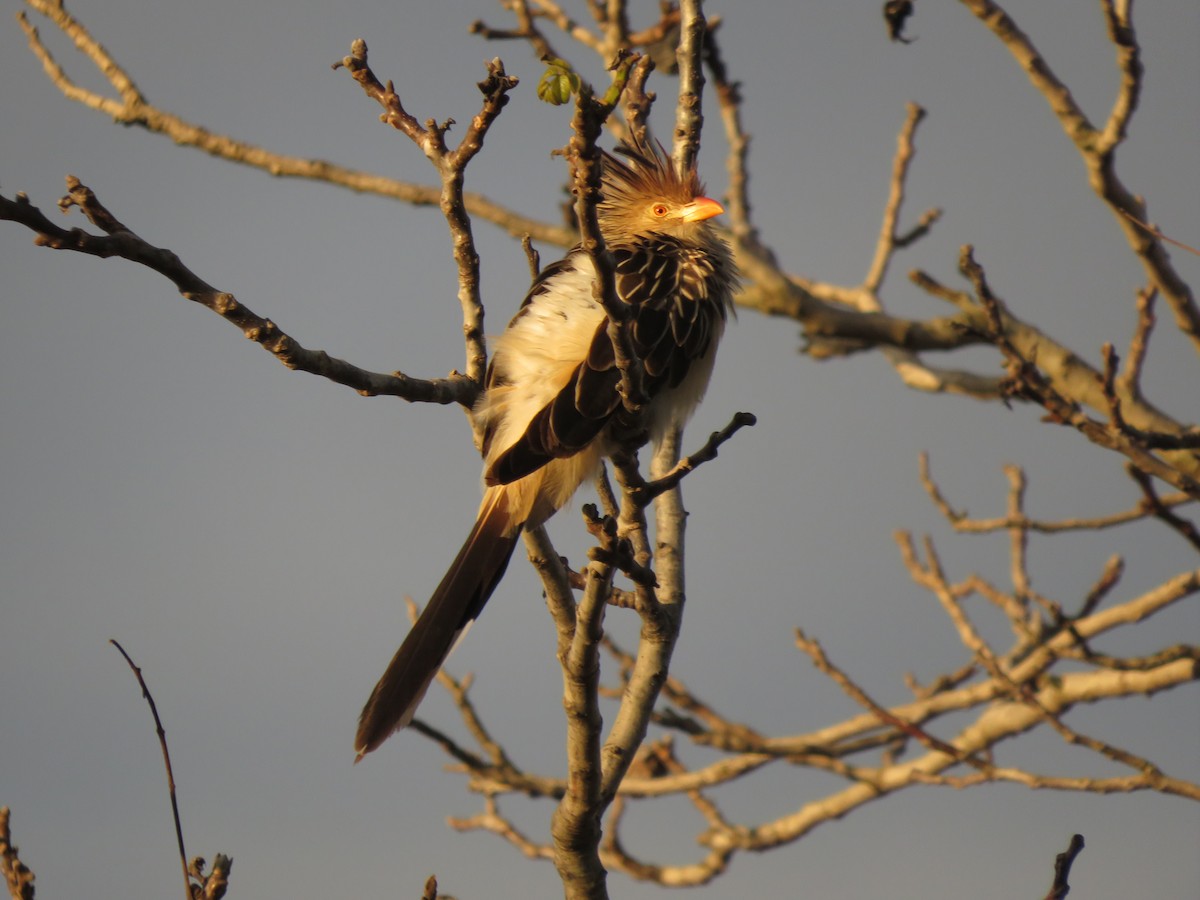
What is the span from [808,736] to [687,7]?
4.01 metres

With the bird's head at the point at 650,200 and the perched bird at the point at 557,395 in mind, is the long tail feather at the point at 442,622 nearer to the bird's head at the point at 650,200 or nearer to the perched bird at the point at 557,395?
the perched bird at the point at 557,395

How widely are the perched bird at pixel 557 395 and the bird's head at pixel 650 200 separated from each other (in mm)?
163

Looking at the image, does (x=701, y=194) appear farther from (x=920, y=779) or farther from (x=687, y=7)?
(x=920, y=779)

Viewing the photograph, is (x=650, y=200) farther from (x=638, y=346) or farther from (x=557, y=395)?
(x=557, y=395)

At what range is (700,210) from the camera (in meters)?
4.65

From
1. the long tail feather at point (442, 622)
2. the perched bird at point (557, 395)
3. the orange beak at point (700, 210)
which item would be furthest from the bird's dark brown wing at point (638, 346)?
the long tail feather at point (442, 622)

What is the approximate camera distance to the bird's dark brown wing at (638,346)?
149 inches

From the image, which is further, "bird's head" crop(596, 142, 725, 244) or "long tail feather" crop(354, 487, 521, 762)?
"bird's head" crop(596, 142, 725, 244)

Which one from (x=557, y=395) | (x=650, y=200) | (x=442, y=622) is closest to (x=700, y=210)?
(x=650, y=200)

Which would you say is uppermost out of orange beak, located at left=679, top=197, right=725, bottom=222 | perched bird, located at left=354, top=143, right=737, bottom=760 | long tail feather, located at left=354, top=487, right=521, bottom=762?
orange beak, located at left=679, top=197, right=725, bottom=222

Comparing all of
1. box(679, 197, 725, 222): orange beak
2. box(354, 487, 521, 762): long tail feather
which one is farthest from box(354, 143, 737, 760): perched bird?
box(679, 197, 725, 222): orange beak

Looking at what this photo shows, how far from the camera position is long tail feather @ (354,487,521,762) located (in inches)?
156

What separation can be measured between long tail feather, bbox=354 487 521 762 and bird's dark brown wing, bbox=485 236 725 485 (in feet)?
1.19

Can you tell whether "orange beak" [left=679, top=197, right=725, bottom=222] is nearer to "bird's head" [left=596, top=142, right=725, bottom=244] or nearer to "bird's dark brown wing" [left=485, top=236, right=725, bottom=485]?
"bird's head" [left=596, top=142, right=725, bottom=244]
